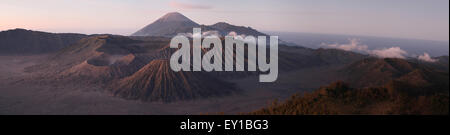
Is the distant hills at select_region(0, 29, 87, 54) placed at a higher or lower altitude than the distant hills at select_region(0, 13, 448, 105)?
higher

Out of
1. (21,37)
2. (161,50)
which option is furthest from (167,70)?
(21,37)

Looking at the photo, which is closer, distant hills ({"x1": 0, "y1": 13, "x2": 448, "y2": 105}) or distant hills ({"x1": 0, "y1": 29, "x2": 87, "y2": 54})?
distant hills ({"x1": 0, "y1": 13, "x2": 448, "y2": 105})

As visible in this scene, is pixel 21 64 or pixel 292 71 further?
pixel 292 71

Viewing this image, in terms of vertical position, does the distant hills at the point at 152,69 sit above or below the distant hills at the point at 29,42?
below

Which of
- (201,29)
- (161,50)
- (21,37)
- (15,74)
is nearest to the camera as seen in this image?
(15,74)

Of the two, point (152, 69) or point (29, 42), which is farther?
point (29, 42)

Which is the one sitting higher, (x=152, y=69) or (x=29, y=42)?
(x=29, y=42)

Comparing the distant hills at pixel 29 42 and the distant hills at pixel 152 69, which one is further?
the distant hills at pixel 29 42

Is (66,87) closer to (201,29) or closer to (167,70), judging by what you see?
(167,70)
